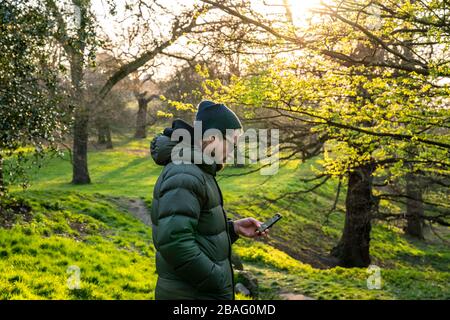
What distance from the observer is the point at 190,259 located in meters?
2.80

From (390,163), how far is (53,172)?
76.9 ft

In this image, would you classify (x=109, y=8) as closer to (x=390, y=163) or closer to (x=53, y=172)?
(x=390, y=163)

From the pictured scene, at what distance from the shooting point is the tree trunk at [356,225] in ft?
44.9

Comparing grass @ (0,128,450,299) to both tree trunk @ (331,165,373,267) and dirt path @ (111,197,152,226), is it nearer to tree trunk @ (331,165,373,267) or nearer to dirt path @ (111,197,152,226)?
dirt path @ (111,197,152,226)

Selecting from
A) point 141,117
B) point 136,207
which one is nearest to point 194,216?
point 136,207

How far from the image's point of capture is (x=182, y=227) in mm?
2758

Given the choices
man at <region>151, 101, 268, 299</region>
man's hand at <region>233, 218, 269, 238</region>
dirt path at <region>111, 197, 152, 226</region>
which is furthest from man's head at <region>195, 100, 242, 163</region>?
dirt path at <region>111, 197, 152, 226</region>

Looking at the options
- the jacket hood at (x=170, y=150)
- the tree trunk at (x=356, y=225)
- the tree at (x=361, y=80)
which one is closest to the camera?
the jacket hood at (x=170, y=150)

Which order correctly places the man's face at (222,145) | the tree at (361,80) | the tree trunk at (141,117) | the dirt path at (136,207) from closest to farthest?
the man's face at (222,145), the tree at (361,80), the dirt path at (136,207), the tree trunk at (141,117)

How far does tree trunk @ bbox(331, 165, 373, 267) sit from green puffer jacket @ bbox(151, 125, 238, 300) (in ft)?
36.2

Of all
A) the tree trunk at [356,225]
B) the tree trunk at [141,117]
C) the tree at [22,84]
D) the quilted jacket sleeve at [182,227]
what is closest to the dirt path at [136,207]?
the tree trunk at [356,225]

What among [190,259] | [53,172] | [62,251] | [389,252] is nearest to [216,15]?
[62,251]

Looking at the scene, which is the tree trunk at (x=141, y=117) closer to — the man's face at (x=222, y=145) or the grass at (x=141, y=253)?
the grass at (x=141, y=253)

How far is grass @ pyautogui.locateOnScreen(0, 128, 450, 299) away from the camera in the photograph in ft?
25.7
